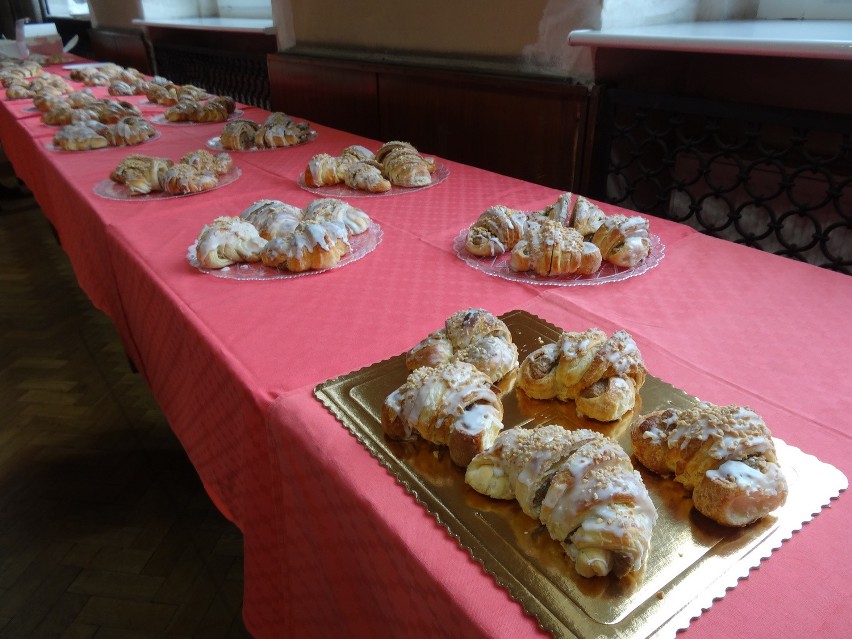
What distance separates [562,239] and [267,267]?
1.67ft

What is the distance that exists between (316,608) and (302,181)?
3.66 ft

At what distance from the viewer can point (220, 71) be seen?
3998 mm

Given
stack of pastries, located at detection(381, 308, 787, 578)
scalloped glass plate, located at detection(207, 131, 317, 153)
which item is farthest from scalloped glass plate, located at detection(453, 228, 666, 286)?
scalloped glass plate, located at detection(207, 131, 317, 153)

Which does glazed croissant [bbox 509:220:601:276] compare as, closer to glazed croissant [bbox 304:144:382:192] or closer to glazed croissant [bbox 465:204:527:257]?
glazed croissant [bbox 465:204:527:257]

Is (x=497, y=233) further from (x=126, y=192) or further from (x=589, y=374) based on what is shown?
(x=126, y=192)

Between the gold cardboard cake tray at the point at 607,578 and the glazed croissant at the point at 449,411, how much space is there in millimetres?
20

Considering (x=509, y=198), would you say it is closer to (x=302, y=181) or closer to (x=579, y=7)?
(x=302, y=181)

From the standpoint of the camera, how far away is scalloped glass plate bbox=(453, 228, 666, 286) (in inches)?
39.2

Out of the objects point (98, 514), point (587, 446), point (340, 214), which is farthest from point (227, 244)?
point (98, 514)

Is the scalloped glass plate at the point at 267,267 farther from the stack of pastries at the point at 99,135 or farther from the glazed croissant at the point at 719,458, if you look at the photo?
the stack of pastries at the point at 99,135

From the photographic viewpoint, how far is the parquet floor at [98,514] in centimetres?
133

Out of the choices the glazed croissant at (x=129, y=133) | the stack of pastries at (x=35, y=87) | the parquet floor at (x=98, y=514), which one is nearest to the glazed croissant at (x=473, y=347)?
the parquet floor at (x=98, y=514)

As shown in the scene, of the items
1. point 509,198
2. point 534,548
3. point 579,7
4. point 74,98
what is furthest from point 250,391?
point 74,98

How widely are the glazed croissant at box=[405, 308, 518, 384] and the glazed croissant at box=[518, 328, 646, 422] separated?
1.1 inches
